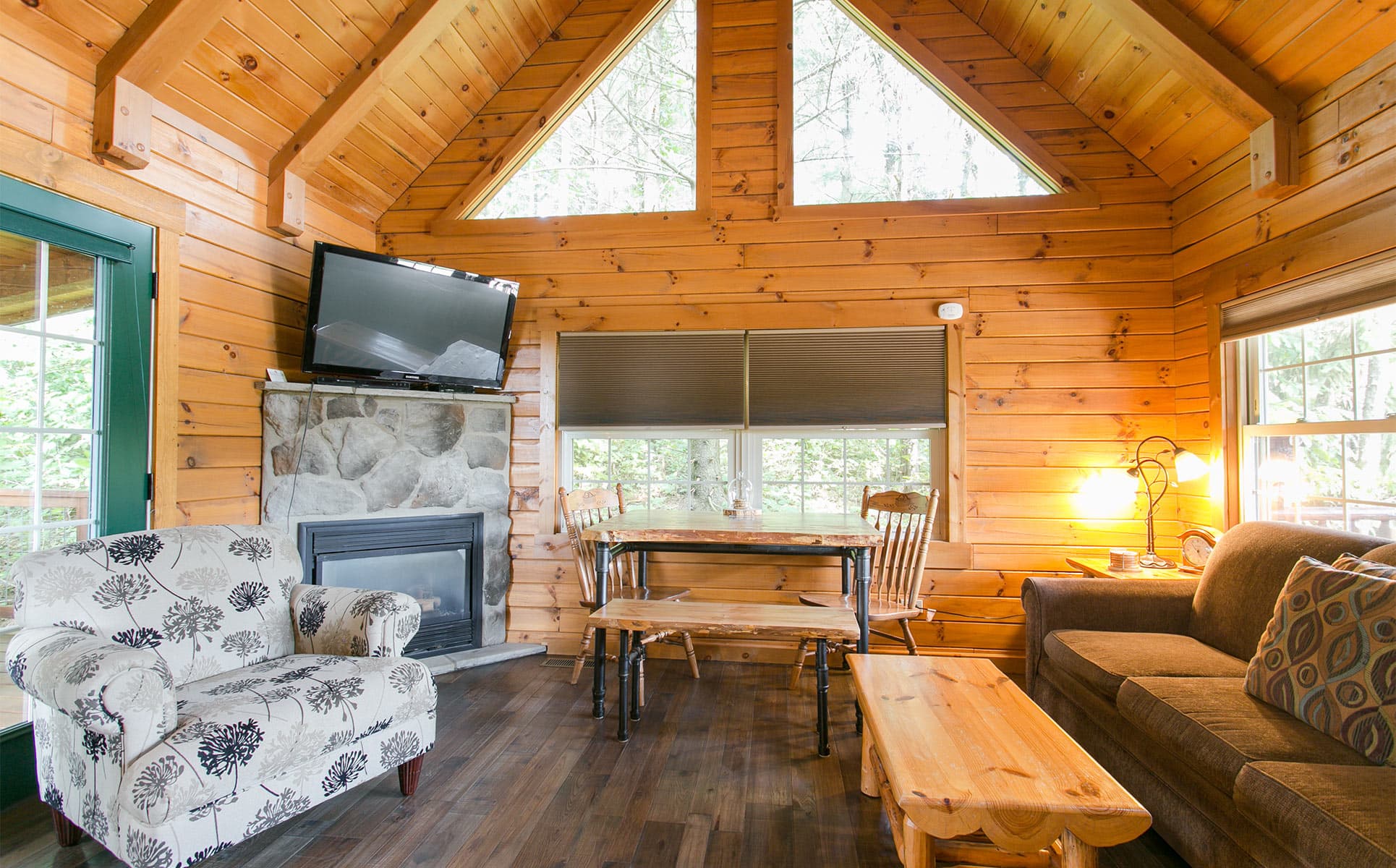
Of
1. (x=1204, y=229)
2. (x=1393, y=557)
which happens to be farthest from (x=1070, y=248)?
(x=1393, y=557)

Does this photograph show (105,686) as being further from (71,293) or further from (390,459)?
(390,459)

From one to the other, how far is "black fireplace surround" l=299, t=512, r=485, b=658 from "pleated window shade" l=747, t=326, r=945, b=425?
1731 mm

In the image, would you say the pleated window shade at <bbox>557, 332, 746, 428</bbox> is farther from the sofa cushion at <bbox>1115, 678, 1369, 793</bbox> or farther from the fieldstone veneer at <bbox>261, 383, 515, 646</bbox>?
the sofa cushion at <bbox>1115, 678, 1369, 793</bbox>

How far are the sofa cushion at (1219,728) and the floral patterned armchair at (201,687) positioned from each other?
2.14m

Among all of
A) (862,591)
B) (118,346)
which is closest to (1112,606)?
(862,591)

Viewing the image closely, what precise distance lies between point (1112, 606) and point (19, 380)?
12.9 ft

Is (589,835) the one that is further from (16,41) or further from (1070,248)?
(1070,248)

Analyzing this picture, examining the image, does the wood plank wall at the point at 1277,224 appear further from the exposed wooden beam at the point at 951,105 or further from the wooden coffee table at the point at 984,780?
the wooden coffee table at the point at 984,780

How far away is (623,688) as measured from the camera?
2.62 meters

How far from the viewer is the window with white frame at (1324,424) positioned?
2365 millimetres

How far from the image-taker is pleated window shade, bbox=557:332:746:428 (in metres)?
3.79

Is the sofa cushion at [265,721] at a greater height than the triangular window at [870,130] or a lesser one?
lesser

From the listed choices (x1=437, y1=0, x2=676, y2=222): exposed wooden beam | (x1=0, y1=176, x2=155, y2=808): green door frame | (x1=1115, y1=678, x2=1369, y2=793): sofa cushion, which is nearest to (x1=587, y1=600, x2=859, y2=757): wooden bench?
(x1=1115, y1=678, x2=1369, y2=793): sofa cushion

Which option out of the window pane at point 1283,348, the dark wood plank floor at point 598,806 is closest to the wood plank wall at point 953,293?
the window pane at point 1283,348
